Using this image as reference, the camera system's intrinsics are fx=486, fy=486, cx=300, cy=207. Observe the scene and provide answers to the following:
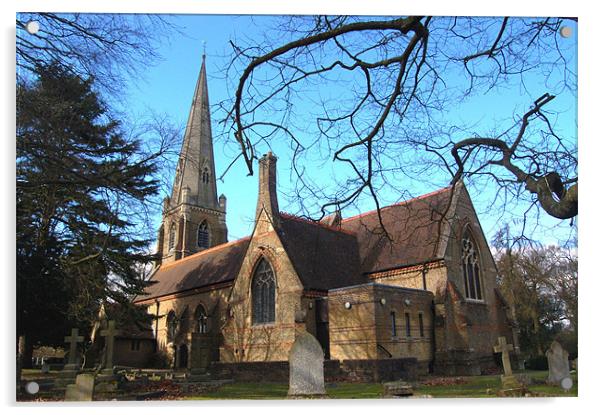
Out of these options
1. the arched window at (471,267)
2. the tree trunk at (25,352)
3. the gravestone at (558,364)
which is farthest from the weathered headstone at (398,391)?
the arched window at (471,267)

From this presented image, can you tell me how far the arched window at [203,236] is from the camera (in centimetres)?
4272

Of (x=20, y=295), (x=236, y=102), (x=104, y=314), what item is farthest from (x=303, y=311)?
(x=236, y=102)

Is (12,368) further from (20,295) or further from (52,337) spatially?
(52,337)

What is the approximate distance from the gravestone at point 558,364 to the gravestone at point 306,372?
4.00m

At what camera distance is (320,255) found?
20.2 metres

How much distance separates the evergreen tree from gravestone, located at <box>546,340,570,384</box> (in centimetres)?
800

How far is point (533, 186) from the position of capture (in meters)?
6.08

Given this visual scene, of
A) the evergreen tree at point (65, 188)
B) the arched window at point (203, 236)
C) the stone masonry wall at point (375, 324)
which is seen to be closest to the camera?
the evergreen tree at point (65, 188)

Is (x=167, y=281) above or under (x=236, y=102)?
under

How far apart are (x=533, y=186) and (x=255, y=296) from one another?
15.6 m

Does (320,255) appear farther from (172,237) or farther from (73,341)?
(172,237)

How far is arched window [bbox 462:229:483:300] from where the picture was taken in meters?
19.5

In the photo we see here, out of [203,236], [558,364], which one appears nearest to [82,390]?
[558,364]

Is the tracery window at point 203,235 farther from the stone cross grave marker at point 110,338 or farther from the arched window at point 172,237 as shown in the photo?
the stone cross grave marker at point 110,338
